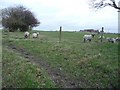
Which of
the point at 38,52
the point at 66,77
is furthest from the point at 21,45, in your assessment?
the point at 66,77

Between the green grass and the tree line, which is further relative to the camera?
the tree line

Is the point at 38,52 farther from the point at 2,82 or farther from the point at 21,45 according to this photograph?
the point at 2,82

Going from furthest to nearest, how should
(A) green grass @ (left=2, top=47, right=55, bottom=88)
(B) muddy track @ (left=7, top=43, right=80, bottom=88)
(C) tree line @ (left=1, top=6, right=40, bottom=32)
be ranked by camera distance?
(C) tree line @ (left=1, top=6, right=40, bottom=32) < (B) muddy track @ (left=7, top=43, right=80, bottom=88) < (A) green grass @ (left=2, top=47, right=55, bottom=88)

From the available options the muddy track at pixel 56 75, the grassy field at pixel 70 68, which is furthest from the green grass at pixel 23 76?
the muddy track at pixel 56 75

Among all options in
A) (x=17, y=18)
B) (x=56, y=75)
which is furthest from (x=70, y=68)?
(x=17, y=18)

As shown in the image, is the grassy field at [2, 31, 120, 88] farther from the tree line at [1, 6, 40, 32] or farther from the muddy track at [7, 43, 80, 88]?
the tree line at [1, 6, 40, 32]

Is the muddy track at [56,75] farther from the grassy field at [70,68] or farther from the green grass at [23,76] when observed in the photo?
the green grass at [23,76]

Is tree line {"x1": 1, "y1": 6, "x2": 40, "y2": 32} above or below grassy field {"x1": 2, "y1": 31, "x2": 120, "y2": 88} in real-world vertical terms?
above

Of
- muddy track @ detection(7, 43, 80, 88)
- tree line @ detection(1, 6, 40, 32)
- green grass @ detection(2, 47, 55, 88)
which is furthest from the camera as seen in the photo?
tree line @ detection(1, 6, 40, 32)

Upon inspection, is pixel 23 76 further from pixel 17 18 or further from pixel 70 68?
pixel 17 18

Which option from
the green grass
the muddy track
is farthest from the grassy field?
the muddy track

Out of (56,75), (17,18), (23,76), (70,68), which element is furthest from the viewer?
(17,18)

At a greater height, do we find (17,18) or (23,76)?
(17,18)

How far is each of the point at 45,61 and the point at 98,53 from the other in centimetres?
442
